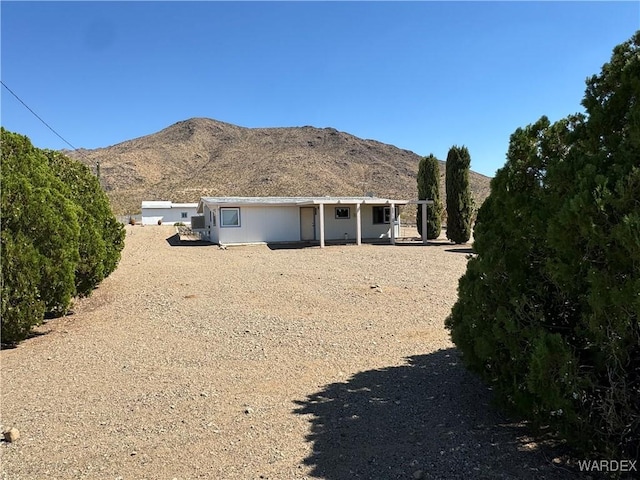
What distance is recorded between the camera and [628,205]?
7.43 ft

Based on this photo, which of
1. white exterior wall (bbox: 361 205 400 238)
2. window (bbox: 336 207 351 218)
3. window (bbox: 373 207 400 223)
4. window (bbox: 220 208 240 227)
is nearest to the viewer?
window (bbox: 220 208 240 227)

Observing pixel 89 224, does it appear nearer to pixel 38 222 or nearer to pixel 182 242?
pixel 38 222

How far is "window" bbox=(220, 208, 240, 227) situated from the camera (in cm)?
2091

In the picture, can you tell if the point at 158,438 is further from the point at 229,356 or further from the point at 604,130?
the point at 604,130

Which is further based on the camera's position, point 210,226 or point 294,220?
point 210,226

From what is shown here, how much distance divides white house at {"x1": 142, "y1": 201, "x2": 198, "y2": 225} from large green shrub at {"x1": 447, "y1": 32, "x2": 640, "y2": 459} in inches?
1535

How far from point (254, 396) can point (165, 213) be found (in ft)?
128

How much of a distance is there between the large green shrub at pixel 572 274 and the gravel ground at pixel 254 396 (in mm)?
516

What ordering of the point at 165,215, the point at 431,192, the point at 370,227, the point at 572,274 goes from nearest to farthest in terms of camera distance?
the point at 572,274 → the point at 370,227 → the point at 431,192 → the point at 165,215

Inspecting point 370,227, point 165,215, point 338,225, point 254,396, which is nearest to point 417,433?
point 254,396

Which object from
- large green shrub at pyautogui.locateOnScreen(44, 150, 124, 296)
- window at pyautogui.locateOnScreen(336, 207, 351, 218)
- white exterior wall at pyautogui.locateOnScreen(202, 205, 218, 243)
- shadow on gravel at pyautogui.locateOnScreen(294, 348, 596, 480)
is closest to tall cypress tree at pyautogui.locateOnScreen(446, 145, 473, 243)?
window at pyautogui.locateOnScreen(336, 207, 351, 218)

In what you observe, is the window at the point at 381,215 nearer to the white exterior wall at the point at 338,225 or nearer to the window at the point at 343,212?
the white exterior wall at the point at 338,225

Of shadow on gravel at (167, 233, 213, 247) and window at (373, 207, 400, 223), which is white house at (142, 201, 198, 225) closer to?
shadow on gravel at (167, 233, 213, 247)

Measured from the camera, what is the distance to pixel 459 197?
74.4 ft
